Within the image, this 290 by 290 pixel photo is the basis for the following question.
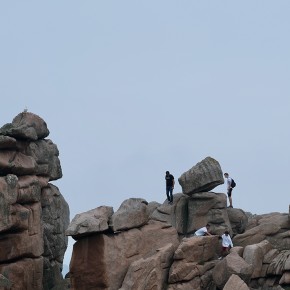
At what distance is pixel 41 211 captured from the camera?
212 feet

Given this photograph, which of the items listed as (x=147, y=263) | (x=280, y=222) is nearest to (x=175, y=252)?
(x=147, y=263)

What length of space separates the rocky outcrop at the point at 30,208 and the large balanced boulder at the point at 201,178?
39.2ft

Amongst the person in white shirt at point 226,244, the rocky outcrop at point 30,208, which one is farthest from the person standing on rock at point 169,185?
the rocky outcrop at point 30,208

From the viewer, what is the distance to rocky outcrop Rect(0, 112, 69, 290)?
60.2 meters

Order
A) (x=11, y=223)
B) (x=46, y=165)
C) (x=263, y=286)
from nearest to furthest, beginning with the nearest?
(x=263, y=286)
(x=11, y=223)
(x=46, y=165)

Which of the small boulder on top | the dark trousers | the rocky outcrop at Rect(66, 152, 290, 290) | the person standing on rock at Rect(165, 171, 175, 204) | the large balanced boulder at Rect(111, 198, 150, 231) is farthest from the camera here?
the dark trousers

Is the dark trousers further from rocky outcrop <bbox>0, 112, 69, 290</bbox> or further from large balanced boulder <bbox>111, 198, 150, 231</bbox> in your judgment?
rocky outcrop <bbox>0, 112, 69, 290</bbox>

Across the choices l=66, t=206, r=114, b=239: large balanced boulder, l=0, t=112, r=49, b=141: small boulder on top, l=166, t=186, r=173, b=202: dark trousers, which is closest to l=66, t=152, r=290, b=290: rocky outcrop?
l=66, t=206, r=114, b=239: large balanced boulder

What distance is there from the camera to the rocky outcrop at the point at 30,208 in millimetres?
60250

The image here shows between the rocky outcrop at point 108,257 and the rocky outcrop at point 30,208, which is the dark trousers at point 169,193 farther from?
the rocky outcrop at point 30,208

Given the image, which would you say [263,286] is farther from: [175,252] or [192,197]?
[192,197]

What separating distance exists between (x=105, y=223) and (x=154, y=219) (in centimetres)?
945

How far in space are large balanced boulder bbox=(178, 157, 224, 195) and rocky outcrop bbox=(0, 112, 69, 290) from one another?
12.0 m

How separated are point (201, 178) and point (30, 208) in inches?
549
